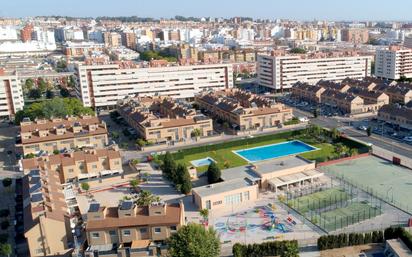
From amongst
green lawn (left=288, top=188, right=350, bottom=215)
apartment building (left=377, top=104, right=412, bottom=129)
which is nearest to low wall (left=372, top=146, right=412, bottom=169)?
apartment building (left=377, top=104, right=412, bottom=129)

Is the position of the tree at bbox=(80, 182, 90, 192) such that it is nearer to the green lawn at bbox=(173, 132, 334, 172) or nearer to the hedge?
the green lawn at bbox=(173, 132, 334, 172)

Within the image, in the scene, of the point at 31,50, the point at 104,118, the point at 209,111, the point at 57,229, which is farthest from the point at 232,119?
the point at 31,50

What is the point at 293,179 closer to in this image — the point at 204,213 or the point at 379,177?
the point at 379,177

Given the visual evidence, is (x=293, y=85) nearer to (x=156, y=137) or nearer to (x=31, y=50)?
(x=156, y=137)

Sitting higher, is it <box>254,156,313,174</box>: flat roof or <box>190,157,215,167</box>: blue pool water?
<box>254,156,313,174</box>: flat roof

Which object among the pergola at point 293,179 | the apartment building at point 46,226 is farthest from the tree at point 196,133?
the apartment building at point 46,226
